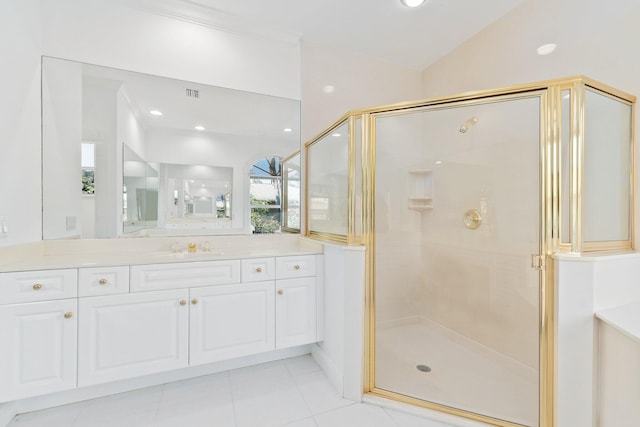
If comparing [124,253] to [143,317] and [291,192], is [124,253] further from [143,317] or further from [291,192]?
[291,192]

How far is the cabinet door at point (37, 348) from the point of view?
4.48ft

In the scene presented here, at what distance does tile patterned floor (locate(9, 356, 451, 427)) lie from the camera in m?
1.52

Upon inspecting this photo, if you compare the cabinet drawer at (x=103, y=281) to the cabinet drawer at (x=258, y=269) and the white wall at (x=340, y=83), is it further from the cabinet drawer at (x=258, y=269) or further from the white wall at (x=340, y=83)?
the white wall at (x=340, y=83)

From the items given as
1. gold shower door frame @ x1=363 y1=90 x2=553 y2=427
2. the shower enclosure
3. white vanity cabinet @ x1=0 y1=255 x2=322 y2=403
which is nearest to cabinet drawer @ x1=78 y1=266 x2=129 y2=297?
white vanity cabinet @ x1=0 y1=255 x2=322 y2=403

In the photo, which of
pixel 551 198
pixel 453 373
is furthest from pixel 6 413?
pixel 551 198

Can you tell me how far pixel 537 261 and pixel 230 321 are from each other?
1915mm

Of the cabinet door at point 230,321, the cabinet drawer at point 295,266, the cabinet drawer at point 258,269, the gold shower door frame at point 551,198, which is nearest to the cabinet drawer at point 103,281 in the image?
the cabinet door at point 230,321

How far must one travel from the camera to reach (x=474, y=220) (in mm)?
2176

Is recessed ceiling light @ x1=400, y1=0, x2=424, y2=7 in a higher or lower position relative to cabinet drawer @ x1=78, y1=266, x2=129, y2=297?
higher

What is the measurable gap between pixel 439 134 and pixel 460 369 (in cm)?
178

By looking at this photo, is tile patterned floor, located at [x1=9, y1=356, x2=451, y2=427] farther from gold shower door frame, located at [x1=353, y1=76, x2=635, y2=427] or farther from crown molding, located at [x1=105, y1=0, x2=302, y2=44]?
crown molding, located at [x1=105, y1=0, x2=302, y2=44]

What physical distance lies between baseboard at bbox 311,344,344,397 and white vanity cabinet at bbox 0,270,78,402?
1.52m

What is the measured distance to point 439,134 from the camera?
2027mm

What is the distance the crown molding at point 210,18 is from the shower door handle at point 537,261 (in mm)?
2547
